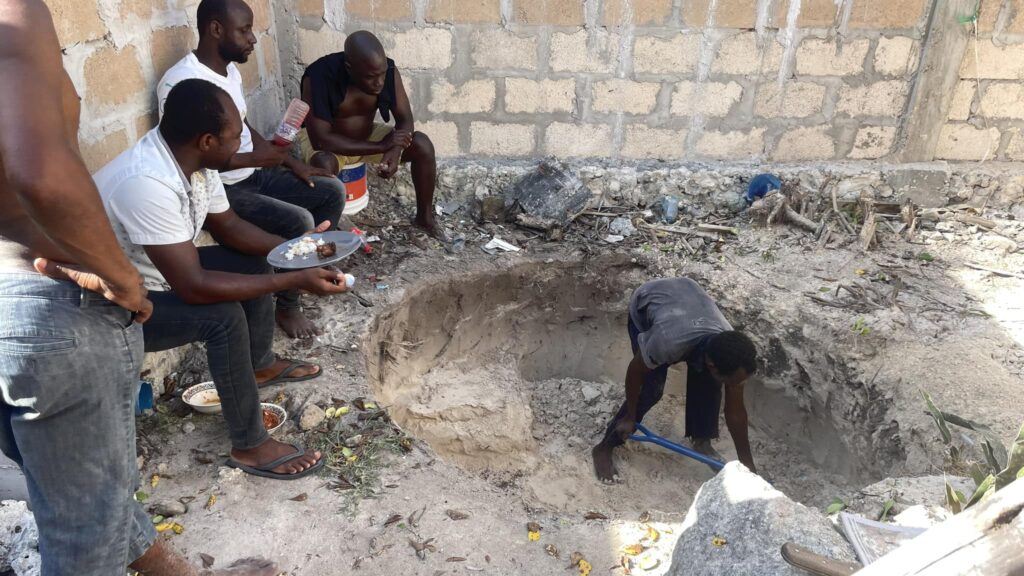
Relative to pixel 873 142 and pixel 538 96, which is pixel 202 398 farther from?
pixel 873 142

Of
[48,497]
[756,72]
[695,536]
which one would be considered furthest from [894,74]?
[48,497]

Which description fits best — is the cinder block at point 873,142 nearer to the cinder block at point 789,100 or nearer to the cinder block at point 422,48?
the cinder block at point 789,100

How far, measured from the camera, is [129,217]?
2178 millimetres

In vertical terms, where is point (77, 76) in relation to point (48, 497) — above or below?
above

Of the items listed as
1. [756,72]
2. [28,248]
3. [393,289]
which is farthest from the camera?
[756,72]

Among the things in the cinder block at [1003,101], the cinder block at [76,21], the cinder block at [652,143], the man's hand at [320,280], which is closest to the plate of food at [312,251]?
the man's hand at [320,280]

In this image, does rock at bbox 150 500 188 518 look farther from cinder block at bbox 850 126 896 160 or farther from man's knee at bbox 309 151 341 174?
cinder block at bbox 850 126 896 160

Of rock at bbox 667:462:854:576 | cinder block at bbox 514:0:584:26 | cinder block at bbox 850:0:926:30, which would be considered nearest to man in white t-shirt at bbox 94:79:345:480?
rock at bbox 667:462:854:576

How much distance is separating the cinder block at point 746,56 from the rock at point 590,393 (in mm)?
2360

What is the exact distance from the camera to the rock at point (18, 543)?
2072 mm

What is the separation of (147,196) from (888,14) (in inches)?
184

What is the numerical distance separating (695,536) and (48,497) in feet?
5.77

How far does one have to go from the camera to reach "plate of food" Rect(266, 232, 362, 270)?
265 centimetres

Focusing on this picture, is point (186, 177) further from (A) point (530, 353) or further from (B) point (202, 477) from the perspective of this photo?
(A) point (530, 353)
